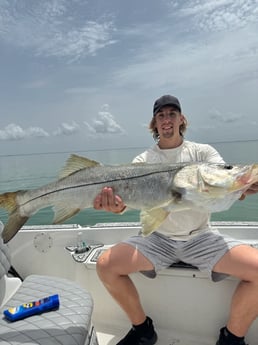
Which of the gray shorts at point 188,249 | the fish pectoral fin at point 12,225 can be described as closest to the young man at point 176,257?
the gray shorts at point 188,249

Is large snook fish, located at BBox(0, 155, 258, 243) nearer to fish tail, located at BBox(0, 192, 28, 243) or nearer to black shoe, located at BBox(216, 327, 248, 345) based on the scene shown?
fish tail, located at BBox(0, 192, 28, 243)

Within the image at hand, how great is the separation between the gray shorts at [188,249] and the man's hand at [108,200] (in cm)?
62

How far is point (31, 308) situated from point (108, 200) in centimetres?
92

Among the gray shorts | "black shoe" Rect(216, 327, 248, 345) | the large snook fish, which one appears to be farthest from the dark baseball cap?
"black shoe" Rect(216, 327, 248, 345)

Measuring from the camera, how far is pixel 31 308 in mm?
2324

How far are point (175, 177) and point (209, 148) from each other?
0.99 meters

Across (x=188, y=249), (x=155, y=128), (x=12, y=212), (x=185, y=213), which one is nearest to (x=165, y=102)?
(x=155, y=128)

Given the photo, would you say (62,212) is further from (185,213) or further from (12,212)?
(185,213)

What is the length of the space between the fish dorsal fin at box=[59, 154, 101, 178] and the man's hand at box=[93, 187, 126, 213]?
0.85 ft

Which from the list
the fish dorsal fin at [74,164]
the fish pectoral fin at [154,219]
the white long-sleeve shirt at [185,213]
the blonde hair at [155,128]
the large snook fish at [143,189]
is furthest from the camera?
A: the blonde hair at [155,128]

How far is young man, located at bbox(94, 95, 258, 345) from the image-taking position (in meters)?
2.62

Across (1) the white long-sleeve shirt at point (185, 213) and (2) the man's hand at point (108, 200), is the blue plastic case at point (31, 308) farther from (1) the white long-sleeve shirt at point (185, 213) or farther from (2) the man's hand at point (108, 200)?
(1) the white long-sleeve shirt at point (185, 213)

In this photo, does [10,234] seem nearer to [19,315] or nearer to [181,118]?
[19,315]

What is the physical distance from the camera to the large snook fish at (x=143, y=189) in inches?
88.0
